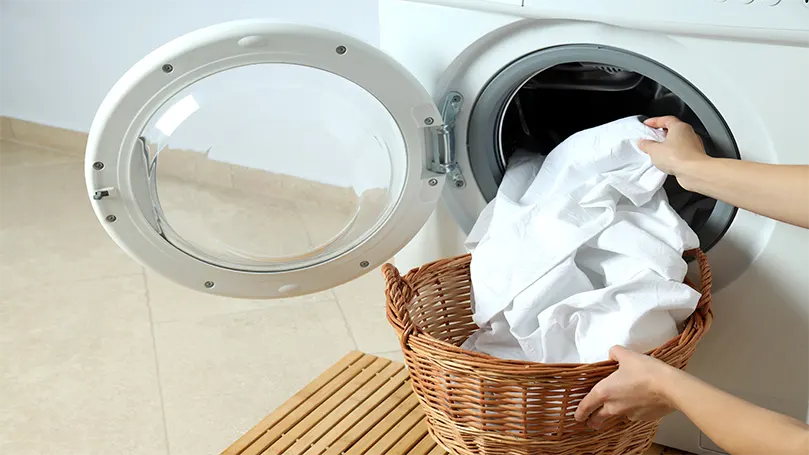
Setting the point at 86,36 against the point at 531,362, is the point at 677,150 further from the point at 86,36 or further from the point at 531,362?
the point at 86,36

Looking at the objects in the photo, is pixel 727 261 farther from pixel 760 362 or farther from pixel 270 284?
pixel 270 284

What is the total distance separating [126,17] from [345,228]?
1.43 metres

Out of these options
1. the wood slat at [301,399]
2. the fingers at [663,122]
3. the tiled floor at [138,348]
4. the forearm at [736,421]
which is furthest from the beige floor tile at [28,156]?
the forearm at [736,421]

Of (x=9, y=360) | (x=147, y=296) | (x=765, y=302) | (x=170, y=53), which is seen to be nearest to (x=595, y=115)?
(x=765, y=302)

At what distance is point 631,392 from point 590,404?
70 mm

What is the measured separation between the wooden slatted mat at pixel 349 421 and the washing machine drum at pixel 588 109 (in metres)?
0.40

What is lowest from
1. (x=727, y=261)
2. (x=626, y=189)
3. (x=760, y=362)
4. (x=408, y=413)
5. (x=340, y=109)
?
(x=408, y=413)

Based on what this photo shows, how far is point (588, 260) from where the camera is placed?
4.04ft

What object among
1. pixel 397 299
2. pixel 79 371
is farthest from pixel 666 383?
pixel 79 371

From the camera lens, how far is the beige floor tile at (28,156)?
2.72m

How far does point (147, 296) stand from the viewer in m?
1.98

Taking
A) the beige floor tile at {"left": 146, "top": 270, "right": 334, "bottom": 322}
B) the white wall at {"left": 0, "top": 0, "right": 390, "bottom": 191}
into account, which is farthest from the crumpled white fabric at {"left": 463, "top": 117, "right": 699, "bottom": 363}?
the beige floor tile at {"left": 146, "top": 270, "right": 334, "bottom": 322}

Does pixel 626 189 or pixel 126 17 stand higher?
pixel 126 17

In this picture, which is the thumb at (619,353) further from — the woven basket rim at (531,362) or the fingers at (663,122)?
the fingers at (663,122)
